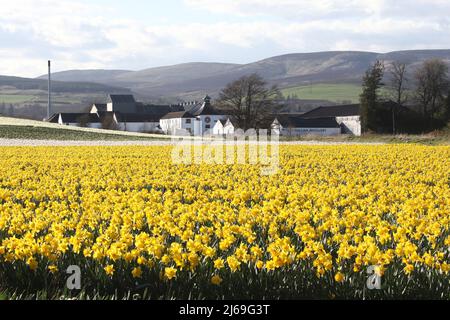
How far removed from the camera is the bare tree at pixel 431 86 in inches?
3573

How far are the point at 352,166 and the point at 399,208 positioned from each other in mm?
10216

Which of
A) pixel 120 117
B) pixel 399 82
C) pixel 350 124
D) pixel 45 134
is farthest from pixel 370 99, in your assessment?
pixel 120 117

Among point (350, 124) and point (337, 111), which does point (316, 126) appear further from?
point (337, 111)

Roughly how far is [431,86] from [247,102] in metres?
28.3

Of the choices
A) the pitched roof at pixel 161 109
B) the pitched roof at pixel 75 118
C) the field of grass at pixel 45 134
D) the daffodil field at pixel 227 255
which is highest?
the pitched roof at pixel 161 109

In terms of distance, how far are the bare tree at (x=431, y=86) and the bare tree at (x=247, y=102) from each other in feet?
75.5

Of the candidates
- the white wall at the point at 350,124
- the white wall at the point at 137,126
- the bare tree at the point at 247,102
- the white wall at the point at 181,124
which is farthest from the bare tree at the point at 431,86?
the white wall at the point at 137,126

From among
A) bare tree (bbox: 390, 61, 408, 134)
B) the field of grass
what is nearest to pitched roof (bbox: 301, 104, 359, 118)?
bare tree (bbox: 390, 61, 408, 134)

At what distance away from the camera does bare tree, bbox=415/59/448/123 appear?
3573 inches

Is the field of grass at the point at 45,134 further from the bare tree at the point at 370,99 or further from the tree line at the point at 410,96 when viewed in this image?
the tree line at the point at 410,96

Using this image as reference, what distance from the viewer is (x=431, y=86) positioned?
9112cm

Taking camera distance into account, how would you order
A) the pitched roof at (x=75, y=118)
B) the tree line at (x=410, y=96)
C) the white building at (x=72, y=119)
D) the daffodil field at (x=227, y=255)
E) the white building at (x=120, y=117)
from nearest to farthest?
the daffodil field at (x=227, y=255) < the tree line at (x=410, y=96) < the white building at (x=120, y=117) < the white building at (x=72, y=119) < the pitched roof at (x=75, y=118)
